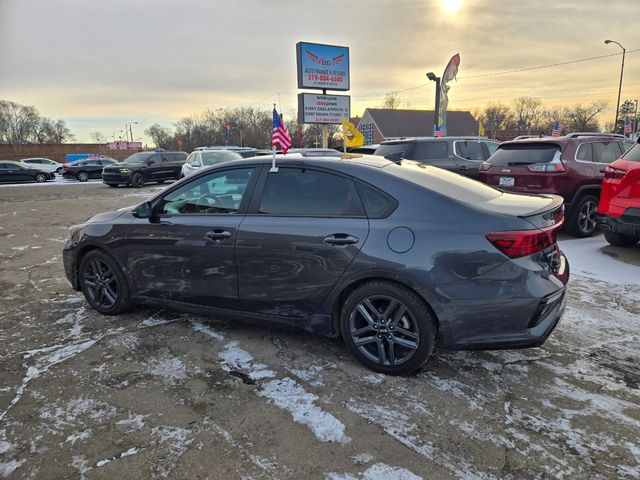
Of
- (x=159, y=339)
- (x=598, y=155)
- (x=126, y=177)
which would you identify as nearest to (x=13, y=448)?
(x=159, y=339)

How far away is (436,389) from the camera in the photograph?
3.01 m

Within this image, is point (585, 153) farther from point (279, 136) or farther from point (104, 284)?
point (104, 284)

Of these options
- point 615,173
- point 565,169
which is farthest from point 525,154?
point 615,173

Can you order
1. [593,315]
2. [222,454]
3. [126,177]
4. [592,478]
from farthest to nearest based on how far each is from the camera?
[126,177], [593,315], [222,454], [592,478]

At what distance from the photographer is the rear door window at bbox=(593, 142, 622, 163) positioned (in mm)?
7641

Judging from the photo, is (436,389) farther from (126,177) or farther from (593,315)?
(126,177)

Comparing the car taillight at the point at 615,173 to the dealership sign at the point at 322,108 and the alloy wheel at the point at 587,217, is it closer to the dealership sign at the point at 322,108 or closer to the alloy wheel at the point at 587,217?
the alloy wheel at the point at 587,217

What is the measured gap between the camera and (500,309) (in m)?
2.82

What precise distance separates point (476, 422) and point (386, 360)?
2.41 feet

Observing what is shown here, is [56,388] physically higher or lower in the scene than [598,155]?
lower

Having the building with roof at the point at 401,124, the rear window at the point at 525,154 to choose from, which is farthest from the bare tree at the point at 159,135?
the rear window at the point at 525,154

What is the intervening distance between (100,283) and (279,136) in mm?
2318

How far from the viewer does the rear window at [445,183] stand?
3166 millimetres

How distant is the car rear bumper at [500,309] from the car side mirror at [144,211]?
106 inches
